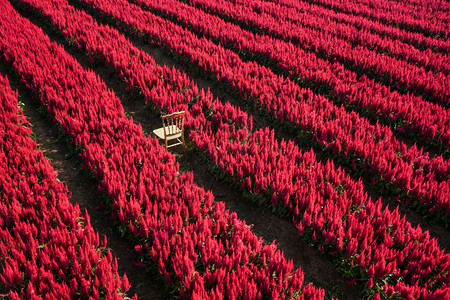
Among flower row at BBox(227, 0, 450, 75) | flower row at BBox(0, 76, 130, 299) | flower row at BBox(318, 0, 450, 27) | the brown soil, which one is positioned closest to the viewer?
flower row at BBox(0, 76, 130, 299)

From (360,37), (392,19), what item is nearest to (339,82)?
(360,37)

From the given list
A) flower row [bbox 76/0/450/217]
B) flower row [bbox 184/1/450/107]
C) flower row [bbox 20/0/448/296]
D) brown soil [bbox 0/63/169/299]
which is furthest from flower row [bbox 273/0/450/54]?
brown soil [bbox 0/63/169/299]

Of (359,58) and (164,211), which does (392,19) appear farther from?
(164,211)

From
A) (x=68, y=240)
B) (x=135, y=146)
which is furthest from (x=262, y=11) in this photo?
(x=68, y=240)

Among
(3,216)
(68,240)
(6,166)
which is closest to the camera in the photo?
(68,240)

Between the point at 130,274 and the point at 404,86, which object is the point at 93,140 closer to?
the point at 130,274

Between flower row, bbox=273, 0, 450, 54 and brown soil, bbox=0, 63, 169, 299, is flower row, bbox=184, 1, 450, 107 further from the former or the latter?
brown soil, bbox=0, 63, 169, 299
